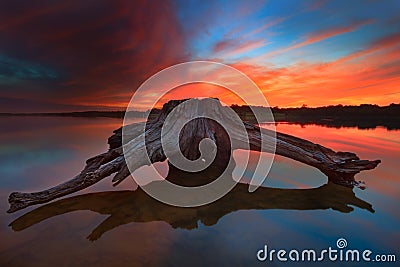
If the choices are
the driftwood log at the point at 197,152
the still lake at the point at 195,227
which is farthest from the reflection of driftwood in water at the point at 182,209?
the driftwood log at the point at 197,152

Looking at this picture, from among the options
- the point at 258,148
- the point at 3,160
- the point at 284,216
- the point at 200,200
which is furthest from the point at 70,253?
the point at 3,160

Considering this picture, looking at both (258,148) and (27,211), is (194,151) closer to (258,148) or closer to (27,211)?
(258,148)

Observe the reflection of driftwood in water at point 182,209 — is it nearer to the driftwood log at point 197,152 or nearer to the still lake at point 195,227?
the still lake at point 195,227

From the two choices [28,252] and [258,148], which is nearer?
[28,252]

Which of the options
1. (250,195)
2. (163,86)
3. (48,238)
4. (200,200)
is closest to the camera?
(48,238)

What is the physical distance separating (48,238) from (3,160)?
4.99 m

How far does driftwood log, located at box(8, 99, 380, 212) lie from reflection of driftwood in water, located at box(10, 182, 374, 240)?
236 mm

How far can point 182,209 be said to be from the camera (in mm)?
3055

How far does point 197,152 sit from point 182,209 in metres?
1.65

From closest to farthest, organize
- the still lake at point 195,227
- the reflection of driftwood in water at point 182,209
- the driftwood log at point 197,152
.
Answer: the still lake at point 195,227 → the reflection of driftwood in water at point 182,209 → the driftwood log at point 197,152

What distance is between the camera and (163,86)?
3.91 metres

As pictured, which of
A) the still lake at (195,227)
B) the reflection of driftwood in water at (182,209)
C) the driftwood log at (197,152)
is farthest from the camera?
the driftwood log at (197,152)

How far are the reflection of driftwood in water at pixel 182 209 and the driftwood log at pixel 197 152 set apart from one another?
0.78 feet

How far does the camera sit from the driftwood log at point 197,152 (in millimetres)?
3180
